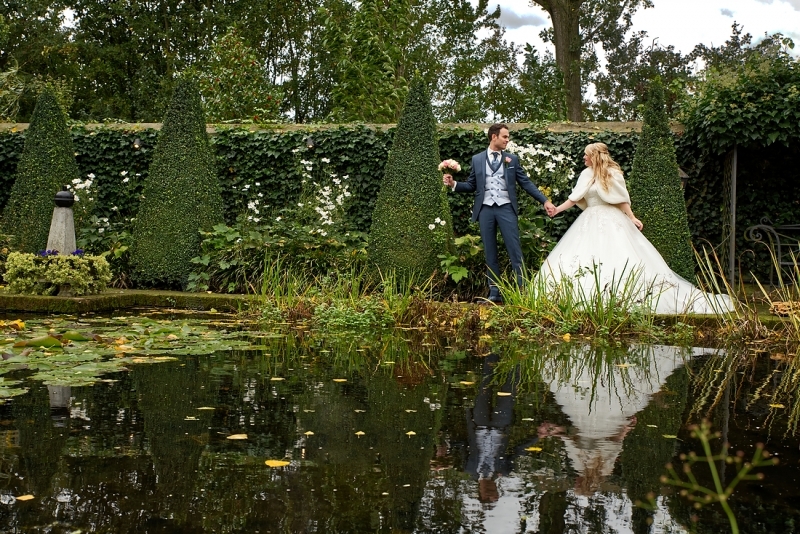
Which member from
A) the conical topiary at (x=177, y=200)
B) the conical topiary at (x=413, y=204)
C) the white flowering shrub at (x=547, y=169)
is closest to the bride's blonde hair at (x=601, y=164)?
the white flowering shrub at (x=547, y=169)

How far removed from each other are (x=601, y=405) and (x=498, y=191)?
503 cm

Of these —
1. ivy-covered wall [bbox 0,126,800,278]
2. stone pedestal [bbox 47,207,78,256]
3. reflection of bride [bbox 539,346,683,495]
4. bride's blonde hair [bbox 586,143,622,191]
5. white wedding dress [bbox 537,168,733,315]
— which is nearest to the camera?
reflection of bride [bbox 539,346,683,495]

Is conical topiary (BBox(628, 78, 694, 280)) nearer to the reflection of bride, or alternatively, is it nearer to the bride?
the bride

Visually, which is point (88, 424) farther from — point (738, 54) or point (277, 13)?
point (738, 54)

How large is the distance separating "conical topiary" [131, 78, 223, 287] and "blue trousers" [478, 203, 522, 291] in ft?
12.3

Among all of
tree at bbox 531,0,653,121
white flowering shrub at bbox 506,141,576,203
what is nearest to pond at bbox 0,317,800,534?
white flowering shrub at bbox 506,141,576,203

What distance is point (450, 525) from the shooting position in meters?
2.29

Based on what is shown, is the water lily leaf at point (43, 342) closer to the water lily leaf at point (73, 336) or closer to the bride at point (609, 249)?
the water lily leaf at point (73, 336)

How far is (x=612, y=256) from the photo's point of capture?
27.9 ft

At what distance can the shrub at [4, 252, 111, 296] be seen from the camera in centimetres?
940

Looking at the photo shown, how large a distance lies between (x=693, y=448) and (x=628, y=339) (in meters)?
4.03

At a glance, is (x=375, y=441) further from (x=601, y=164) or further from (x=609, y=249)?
(x=601, y=164)

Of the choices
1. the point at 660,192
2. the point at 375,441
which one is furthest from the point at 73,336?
the point at 660,192

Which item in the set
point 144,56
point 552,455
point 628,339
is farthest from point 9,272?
point 144,56
